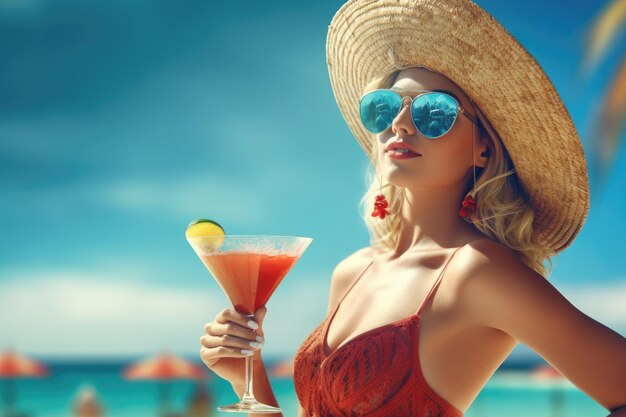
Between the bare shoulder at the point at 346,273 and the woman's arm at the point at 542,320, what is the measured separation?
2.05 feet

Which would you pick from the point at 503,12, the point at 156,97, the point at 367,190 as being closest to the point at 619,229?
the point at 503,12

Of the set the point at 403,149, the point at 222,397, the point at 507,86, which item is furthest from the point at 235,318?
the point at 222,397

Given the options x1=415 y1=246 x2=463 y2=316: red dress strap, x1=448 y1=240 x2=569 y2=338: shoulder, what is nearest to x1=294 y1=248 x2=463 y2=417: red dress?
x1=415 y1=246 x2=463 y2=316: red dress strap

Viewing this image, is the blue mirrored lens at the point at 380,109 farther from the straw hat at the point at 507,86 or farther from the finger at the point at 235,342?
the finger at the point at 235,342

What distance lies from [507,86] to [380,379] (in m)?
→ 0.98

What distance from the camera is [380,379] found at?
2576 mm

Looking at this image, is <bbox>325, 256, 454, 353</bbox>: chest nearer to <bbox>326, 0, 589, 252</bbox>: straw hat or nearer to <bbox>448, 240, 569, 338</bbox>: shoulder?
<bbox>448, 240, 569, 338</bbox>: shoulder

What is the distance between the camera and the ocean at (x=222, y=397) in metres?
26.9

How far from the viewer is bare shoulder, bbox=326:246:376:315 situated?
318cm

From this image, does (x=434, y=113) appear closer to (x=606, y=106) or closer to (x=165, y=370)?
(x=606, y=106)

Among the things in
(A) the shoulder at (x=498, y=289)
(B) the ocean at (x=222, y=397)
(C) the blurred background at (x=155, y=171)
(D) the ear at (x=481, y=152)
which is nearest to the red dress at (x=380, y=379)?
(A) the shoulder at (x=498, y=289)

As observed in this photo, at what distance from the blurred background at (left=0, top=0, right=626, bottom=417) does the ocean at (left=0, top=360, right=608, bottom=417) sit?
203 cm

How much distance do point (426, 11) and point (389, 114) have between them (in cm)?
35

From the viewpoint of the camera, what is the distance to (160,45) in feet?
122
